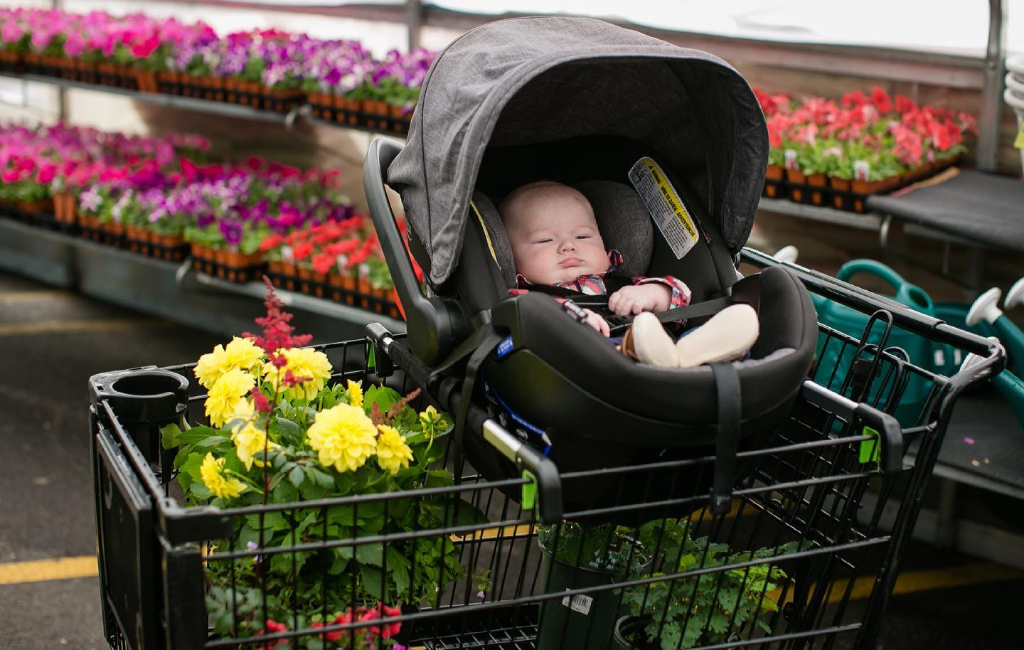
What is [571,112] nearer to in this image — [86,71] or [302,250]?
[302,250]

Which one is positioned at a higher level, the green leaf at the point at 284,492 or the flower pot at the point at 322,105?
the flower pot at the point at 322,105

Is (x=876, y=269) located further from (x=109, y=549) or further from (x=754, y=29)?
(x=109, y=549)

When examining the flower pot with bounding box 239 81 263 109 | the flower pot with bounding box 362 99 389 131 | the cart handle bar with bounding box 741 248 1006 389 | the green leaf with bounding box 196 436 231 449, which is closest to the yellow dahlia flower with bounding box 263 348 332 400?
the green leaf with bounding box 196 436 231 449

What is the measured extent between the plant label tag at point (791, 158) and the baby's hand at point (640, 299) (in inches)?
75.5

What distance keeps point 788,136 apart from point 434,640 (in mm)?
2782

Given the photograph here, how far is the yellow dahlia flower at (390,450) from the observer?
1831 mm

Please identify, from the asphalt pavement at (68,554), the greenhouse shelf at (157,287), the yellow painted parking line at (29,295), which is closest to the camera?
the asphalt pavement at (68,554)

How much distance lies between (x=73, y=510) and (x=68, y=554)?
0.34m

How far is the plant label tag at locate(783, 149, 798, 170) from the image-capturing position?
13.0 feet

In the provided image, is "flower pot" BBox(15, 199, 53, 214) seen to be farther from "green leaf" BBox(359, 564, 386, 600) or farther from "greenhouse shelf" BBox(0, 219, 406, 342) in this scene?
"green leaf" BBox(359, 564, 386, 600)

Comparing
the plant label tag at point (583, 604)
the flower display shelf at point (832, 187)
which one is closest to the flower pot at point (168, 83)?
the flower display shelf at point (832, 187)

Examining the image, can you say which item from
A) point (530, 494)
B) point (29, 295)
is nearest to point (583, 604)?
point (530, 494)

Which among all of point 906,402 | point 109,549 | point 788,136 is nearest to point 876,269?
point 906,402

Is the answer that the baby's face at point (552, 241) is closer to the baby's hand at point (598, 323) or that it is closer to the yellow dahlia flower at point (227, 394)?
the baby's hand at point (598, 323)
